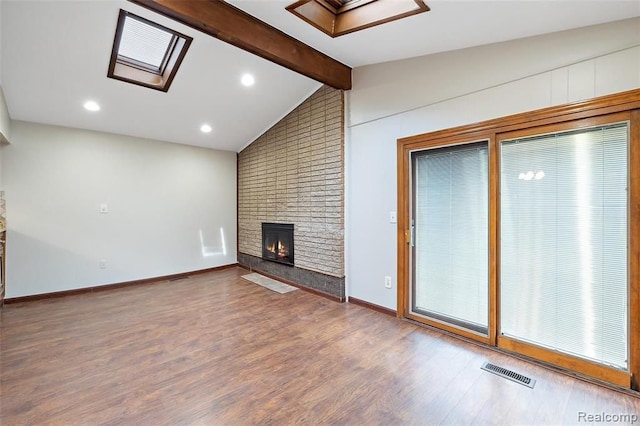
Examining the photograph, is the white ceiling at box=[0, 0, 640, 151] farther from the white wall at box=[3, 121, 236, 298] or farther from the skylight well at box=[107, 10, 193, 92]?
the white wall at box=[3, 121, 236, 298]

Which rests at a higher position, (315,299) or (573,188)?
(573,188)

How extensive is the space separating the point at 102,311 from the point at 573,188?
4.84 m

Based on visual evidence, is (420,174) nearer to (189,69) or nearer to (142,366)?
(189,69)

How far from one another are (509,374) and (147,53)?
458 cm

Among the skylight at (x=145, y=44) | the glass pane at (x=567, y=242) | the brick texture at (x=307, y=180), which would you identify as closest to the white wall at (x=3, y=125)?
the skylight at (x=145, y=44)

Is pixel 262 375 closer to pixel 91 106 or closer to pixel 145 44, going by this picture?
pixel 145 44

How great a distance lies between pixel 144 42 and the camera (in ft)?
10.0

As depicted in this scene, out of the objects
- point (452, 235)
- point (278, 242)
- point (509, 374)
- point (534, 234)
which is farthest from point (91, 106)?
point (509, 374)

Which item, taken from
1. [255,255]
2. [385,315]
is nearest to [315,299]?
[385,315]

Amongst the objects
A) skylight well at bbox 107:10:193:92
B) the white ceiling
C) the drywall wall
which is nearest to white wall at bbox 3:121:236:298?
the drywall wall

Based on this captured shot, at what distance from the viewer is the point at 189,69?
319 cm

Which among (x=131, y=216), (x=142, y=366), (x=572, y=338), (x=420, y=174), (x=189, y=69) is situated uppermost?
(x=189, y=69)

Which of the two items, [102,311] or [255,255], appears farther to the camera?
[255,255]

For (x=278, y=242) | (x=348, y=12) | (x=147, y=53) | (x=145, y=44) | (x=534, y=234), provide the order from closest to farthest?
(x=534, y=234)
(x=348, y=12)
(x=145, y=44)
(x=147, y=53)
(x=278, y=242)
